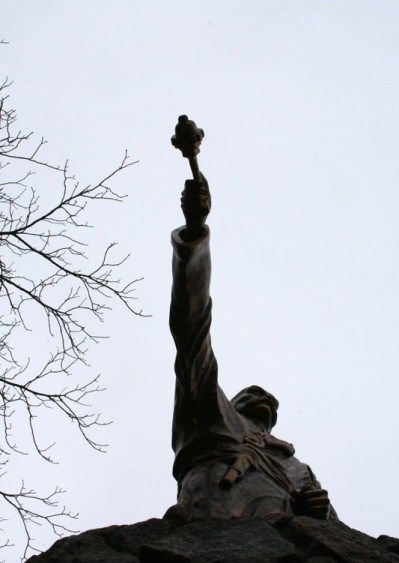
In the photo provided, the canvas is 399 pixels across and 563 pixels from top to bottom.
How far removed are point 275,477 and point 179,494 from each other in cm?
61

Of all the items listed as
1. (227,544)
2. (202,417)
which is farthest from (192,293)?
(227,544)

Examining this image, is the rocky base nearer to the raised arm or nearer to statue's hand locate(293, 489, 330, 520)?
statue's hand locate(293, 489, 330, 520)

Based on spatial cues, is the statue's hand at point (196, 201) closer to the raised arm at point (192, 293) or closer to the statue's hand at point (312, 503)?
the raised arm at point (192, 293)

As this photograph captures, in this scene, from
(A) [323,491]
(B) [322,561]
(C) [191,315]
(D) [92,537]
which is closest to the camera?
(B) [322,561]

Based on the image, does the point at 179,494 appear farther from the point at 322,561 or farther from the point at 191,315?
the point at 322,561

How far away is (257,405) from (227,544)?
286 centimetres

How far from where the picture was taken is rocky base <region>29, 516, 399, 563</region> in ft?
14.5

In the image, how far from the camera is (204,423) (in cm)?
654

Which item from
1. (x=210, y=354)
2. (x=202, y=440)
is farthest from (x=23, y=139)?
(x=202, y=440)

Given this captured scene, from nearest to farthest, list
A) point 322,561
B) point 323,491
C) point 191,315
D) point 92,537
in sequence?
point 322,561 → point 92,537 → point 323,491 → point 191,315

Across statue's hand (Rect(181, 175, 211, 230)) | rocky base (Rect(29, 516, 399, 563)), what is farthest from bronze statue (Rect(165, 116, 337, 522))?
rocky base (Rect(29, 516, 399, 563))

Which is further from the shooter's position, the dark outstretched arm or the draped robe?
the dark outstretched arm

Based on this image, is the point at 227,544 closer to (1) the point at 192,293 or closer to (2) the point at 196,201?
(1) the point at 192,293

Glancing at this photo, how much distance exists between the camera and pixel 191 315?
21.2 feet
